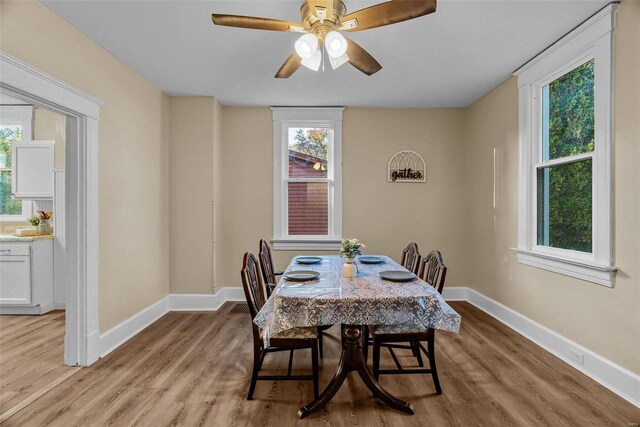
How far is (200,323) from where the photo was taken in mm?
3721

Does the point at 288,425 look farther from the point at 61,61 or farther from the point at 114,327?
the point at 61,61

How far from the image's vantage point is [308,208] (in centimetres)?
463

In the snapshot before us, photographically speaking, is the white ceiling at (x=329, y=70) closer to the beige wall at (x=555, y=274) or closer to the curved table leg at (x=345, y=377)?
the beige wall at (x=555, y=274)

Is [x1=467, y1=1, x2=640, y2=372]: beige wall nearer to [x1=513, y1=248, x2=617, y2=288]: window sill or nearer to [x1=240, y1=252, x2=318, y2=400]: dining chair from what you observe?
[x1=513, y1=248, x2=617, y2=288]: window sill

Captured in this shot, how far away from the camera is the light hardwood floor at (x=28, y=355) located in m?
2.39

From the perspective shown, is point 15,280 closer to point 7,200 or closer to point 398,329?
point 7,200

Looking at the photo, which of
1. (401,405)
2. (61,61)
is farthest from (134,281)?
(401,405)

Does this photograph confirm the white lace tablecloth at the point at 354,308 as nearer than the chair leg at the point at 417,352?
Yes

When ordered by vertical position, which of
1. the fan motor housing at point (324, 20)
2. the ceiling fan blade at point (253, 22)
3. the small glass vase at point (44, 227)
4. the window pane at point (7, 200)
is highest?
the fan motor housing at point (324, 20)

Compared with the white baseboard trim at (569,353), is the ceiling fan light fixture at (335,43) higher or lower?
higher

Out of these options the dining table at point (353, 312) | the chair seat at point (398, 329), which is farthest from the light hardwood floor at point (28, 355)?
the chair seat at point (398, 329)

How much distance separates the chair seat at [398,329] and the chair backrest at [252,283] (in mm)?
819

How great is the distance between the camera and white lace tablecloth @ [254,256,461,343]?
6.64ft

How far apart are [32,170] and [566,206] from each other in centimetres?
578
